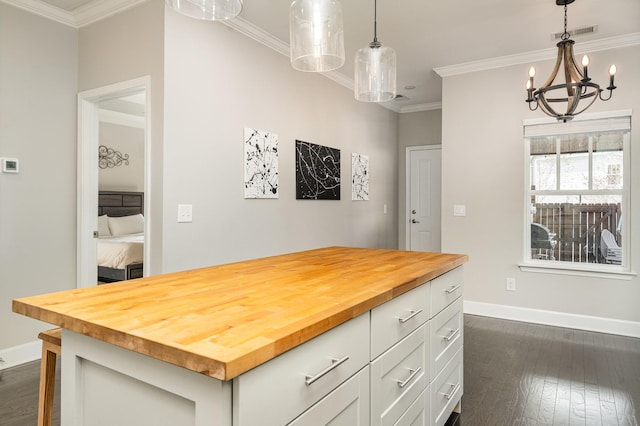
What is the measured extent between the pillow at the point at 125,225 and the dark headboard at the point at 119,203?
23 centimetres

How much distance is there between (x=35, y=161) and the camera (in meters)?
3.01

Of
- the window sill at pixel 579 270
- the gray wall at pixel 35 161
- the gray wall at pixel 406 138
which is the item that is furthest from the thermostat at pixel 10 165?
the gray wall at pixel 406 138

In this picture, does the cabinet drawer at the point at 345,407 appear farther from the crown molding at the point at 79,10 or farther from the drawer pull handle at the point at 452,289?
the crown molding at the point at 79,10

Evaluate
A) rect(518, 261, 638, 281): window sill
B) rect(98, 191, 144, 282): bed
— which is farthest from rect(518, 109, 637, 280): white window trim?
rect(98, 191, 144, 282): bed

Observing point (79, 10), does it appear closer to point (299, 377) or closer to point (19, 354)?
point (19, 354)

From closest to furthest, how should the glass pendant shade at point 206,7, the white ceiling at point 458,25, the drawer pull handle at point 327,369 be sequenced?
1. the drawer pull handle at point 327,369
2. the glass pendant shade at point 206,7
3. the white ceiling at point 458,25

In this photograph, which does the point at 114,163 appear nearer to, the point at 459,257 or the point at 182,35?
the point at 182,35

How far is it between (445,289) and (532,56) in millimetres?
3273

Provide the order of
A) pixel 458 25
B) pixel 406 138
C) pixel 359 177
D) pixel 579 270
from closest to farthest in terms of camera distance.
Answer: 1. pixel 458 25
2. pixel 579 270
3. pixel 359 177
4. pixel 406 138

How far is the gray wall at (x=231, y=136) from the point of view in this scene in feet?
9.32

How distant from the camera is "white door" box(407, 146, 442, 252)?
6199mm

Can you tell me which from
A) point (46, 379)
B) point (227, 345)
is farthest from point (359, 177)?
point (227, 345)

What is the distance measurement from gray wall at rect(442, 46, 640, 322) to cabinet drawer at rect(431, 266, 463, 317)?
7.78 ft

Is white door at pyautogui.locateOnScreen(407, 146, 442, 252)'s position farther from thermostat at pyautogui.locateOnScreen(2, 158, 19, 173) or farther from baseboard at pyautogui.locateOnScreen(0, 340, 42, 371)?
thermostat at pyautogui.locateOnScreen(2, 158, 19, 173)
